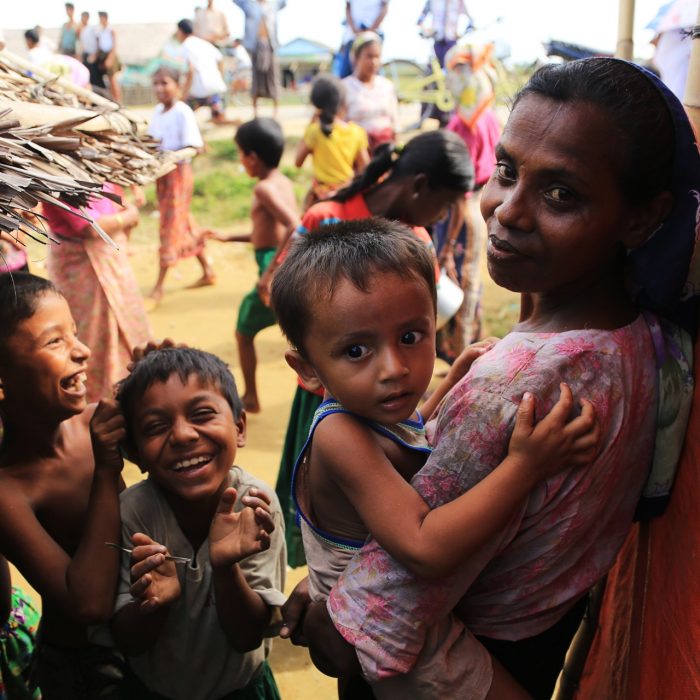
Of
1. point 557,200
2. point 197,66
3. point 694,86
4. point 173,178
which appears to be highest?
point 694,86

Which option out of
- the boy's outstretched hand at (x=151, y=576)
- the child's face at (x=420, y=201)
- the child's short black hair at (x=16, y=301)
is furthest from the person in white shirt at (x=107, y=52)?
the boy's outstretched hand at (x=151, y=576)

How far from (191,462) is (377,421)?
0.62 meters

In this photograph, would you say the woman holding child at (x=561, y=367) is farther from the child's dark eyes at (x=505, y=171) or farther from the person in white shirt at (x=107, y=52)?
the person in white shirt at (x=107, y=52)

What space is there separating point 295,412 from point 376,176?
1.04 metres

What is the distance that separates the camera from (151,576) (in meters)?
1.54

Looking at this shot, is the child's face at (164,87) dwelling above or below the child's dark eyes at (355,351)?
below

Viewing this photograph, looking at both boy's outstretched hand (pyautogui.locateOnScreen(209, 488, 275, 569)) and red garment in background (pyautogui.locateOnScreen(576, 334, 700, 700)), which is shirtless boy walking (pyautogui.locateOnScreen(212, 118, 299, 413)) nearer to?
boy's outstretched hand (pyautogui.locateOnScreen(209, 488, 275, 569))

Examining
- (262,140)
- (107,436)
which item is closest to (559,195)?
(107,436)

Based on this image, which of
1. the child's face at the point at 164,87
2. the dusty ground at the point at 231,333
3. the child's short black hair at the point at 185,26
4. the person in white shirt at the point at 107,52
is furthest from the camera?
the person in white shirt at the point at 107,52

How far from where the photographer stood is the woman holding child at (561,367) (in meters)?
1.15

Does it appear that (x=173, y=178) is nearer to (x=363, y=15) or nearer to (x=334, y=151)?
(x=334, y=151)

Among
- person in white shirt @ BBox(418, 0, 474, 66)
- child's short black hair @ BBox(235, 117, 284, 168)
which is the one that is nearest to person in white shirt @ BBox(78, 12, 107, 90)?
person in white shirt @ BBox(418, 0, 474, 66)

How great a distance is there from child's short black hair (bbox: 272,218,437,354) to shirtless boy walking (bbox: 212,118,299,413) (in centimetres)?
321

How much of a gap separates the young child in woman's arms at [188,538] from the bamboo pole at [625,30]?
1.26 metres
